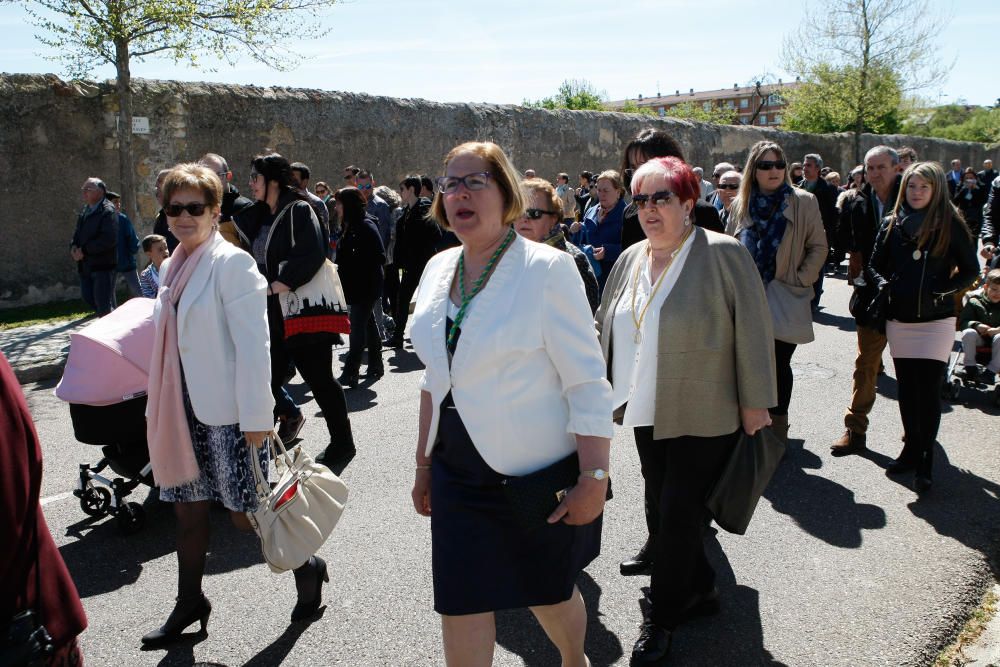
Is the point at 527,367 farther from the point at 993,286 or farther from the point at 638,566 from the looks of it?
the point at 993,286

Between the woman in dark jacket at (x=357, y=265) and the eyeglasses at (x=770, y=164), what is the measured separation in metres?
3.72

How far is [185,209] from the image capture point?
10.4 ft

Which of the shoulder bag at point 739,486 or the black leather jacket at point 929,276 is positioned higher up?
the black leather jacket at point 929,276

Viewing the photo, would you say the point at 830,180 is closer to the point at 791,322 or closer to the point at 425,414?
the point at 791,322

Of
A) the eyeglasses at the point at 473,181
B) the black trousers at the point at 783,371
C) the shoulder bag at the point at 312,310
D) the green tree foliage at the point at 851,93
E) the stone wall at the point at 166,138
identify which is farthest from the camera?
the green tree foliage at the point at 851,93

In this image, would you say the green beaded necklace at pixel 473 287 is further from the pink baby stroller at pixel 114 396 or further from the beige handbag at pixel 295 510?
the pink baby stroller at pixel 114 396

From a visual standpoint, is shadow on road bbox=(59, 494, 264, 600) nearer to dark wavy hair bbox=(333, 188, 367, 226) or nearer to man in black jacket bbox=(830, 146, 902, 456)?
dark wavy hair bbox=(333, 188, 367, 226)

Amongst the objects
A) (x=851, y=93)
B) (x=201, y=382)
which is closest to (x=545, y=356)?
(x=201, y=382)

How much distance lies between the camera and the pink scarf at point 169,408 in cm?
313

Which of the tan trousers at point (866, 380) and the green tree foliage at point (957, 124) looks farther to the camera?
the green tree foliage at point (957, 124)

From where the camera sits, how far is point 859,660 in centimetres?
296

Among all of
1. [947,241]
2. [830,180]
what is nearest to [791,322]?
[947,241]

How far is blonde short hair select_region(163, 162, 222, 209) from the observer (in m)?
3.18

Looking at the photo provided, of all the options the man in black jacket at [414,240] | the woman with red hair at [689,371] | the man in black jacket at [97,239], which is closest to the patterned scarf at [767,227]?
the woman with red hair at [689,371]
